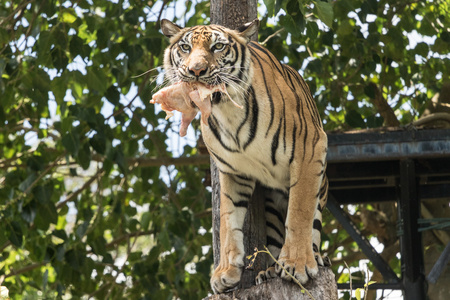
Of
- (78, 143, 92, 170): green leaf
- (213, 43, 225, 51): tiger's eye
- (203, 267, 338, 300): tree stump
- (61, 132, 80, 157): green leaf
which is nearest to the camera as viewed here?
(203, 267, 338, 300): tree stump

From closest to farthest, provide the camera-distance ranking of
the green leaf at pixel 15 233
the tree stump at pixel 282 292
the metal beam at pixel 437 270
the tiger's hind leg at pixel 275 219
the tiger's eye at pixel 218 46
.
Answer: the tree stump at pixel 282 292, the tiger's eye at pixel 218 46, the tiger's hind leg at pixel 275 219, the metal beam at pixel 437 270, the green leaf at pixel 15 233

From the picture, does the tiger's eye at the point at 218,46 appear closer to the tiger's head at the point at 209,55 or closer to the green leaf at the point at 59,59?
the tiger's head at the point at 209,55

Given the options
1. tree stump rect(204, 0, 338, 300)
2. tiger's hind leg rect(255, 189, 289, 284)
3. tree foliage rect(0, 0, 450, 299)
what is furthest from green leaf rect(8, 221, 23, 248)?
tiger's hind leg rect(255, 189, 289, 284)

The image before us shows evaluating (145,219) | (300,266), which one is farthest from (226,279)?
(145,219)

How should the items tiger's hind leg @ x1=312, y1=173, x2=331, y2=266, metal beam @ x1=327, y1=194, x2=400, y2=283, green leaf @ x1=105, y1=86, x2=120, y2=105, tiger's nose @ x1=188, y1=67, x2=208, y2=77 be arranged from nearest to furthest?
tiger's nose @ x1=188, y1=67, x2=208, y2=77
tiger's hind leg @ x1=312, y1=173, x2=331, y2=266
metal beam @ x1=327, y1=194, x2=400, y2=283
green leaf @ x1=105, y1=86, x2=120, y2=105

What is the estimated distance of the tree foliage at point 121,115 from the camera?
673cm

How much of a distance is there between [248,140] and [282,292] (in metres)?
0.92

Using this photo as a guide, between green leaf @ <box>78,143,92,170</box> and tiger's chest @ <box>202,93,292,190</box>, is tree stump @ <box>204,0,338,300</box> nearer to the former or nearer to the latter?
tiger's chest @ <box>202,93,292,190</box>

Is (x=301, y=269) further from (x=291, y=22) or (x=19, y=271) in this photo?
(x=19, y=271)

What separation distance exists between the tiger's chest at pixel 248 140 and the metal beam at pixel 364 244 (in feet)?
5.29

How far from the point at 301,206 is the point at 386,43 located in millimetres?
4187

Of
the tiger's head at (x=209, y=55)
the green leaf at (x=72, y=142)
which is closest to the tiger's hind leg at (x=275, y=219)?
the tiger's head at (x=209, y=55)

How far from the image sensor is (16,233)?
266 inches

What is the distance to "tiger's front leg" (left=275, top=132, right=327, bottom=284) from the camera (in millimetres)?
3893
